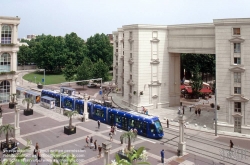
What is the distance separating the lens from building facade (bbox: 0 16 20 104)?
162ft

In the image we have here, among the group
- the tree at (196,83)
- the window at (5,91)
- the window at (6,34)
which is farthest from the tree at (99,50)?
the window at (6,34)

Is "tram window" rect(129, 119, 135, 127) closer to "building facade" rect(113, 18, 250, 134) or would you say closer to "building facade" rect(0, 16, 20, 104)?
"building facade" rect(113, 18, 250, 134)

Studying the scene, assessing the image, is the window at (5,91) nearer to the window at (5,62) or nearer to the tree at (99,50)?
the window at (5,62)

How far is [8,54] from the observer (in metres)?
50.5

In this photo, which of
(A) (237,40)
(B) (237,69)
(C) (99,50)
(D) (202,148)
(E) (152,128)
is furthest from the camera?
(C) (99,50)

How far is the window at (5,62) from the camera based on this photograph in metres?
49.7

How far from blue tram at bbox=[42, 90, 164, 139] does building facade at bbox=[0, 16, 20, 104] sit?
13.4 m

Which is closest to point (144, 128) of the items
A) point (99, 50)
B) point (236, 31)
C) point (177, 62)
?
point (236, 31)

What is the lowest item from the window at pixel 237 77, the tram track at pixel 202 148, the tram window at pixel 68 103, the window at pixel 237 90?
the tram track at pixel 202 148

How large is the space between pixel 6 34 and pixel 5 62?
18.3ft

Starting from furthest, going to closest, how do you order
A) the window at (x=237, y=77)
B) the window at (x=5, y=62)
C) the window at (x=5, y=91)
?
the window at (x=5, y=91)
the window at (x=5, y=62)
the window at (x=237, y=77)

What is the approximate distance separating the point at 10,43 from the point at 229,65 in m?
41.2

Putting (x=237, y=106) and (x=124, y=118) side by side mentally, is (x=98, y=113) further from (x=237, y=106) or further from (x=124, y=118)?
(x=237, y=106)

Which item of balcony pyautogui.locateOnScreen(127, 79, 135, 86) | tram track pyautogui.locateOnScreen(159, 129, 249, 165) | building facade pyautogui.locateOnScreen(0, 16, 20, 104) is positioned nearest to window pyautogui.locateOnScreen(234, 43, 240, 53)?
tram track pyautogui.locateOnScreen(159, 129, 249, 165)
